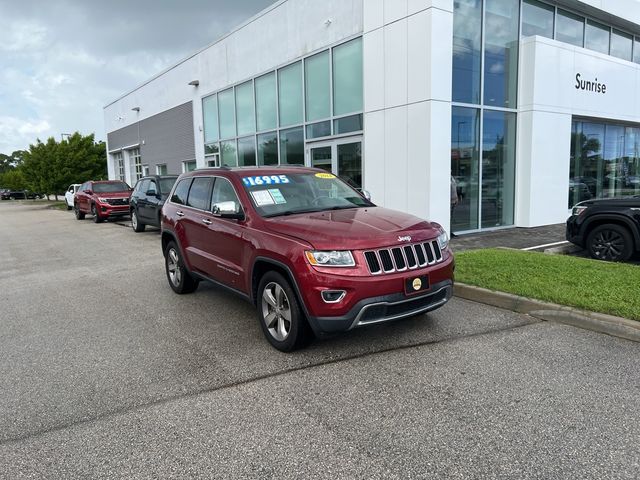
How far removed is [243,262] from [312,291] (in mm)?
1185

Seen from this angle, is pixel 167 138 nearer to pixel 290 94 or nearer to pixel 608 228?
pixel 290 94

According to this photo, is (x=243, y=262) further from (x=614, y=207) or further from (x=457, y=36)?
(x=457, y=36)

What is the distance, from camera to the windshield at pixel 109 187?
19.5 m

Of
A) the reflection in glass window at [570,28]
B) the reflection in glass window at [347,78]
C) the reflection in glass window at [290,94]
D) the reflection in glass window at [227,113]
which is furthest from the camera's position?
the reflection in glass window at [227,113]

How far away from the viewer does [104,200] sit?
60.2ft

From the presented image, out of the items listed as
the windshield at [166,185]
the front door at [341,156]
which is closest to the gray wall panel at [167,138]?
the windshield at [166,185]

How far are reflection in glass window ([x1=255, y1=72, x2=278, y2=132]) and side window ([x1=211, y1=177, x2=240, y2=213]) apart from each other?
10525 mm

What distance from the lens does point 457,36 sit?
10.8 meters

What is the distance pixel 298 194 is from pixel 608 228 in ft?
19.0

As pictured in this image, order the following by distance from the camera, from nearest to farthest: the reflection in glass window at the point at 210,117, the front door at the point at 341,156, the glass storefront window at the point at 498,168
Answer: the glass storefront window at the point at 498,168 < the front door at the point at 341,156 < the reflection in glass window at the point at 210,117

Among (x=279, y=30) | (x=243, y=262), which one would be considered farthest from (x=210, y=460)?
(x=279, y=30)

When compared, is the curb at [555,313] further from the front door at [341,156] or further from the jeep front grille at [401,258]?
the front door at [341,156]

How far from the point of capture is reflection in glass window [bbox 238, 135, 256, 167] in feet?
56.5

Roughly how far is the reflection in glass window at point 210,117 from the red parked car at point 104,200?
4.04m
